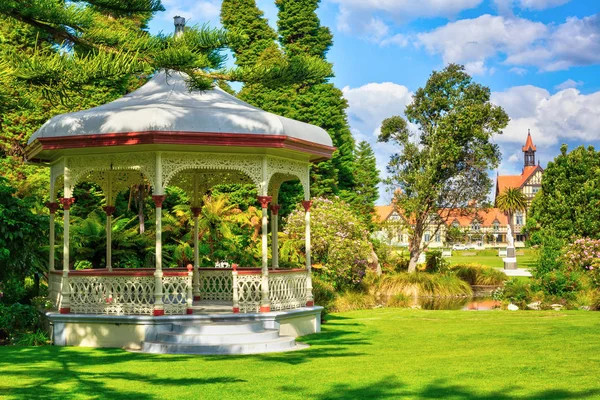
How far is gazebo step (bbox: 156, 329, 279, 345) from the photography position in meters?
11.9

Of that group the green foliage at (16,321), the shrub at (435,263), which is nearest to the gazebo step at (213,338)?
the green foliage at (16,321)

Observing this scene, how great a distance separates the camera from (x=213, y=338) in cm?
1194

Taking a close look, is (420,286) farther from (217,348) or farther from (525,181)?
(525,181)

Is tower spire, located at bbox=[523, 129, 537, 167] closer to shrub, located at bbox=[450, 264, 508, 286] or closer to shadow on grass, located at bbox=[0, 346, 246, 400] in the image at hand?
shrub, located at bbox=[450, 264, 508, 286]

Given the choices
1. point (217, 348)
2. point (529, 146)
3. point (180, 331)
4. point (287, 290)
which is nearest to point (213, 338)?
point (217, 348)

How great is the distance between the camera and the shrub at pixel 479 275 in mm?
30938

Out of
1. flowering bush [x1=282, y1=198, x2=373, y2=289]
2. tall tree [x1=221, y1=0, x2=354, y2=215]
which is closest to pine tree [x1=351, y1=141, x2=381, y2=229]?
tall tree [x1=221, y1=0, x2=354, y2=215]

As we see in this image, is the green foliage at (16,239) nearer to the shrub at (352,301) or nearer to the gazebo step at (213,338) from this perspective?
the gazebo step at (213,338)

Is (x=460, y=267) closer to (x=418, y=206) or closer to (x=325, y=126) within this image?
(x=418, y=206)

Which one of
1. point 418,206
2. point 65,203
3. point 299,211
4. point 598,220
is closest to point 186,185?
point 65,203

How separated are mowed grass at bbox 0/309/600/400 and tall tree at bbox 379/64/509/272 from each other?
18.0 meters

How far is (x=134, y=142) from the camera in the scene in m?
12.4

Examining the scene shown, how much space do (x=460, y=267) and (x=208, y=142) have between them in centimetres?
2142

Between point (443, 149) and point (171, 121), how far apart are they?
21.2 m
